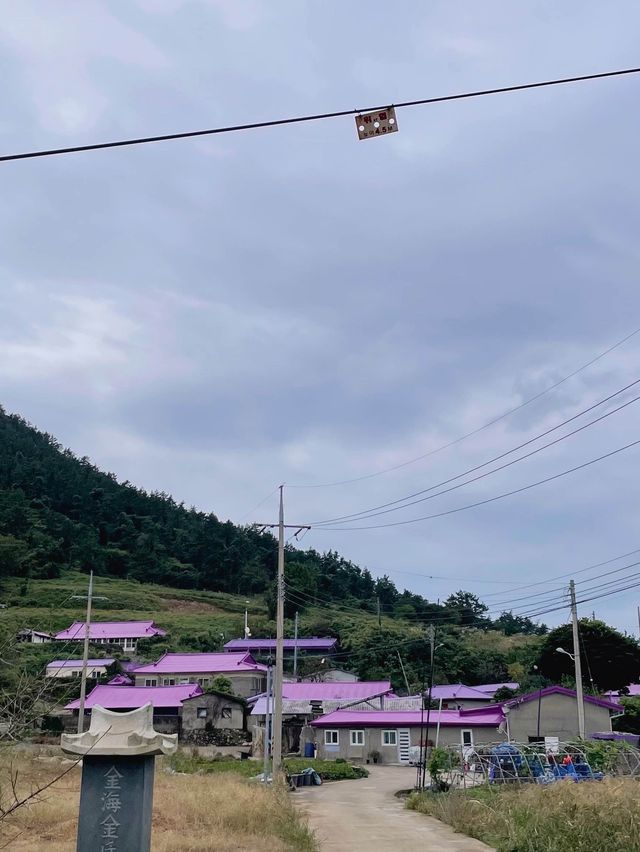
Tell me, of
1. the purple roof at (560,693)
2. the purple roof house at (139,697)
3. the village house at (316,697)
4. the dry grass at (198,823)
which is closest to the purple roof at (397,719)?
the purple roof at (560,693)

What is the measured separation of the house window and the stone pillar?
32.1 metres

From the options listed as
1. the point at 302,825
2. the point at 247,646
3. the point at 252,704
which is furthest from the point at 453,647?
the point at 302,825

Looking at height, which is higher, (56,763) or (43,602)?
(43,602)

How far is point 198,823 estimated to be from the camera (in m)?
15.6

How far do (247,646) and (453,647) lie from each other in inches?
664

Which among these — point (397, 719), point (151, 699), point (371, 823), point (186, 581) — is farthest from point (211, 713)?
point (186, 581)

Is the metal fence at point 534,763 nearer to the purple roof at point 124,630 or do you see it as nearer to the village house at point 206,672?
the village house at point 206,672

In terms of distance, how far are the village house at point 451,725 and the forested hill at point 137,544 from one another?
44283mm

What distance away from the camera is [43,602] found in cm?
7181

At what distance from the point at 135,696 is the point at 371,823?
30909mm

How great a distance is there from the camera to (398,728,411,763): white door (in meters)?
39.4

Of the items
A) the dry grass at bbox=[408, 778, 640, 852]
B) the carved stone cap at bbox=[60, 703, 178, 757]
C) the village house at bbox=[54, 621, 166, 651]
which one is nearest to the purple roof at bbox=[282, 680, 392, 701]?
the village house at bbox=[54, 621, 166, 651]

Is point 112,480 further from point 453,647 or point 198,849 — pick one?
point 198,849

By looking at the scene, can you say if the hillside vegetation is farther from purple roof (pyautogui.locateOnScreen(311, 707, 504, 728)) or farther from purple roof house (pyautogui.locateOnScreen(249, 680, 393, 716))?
purple roof (pyautogui.locateOnScreen(311, 707, 504, 728))
